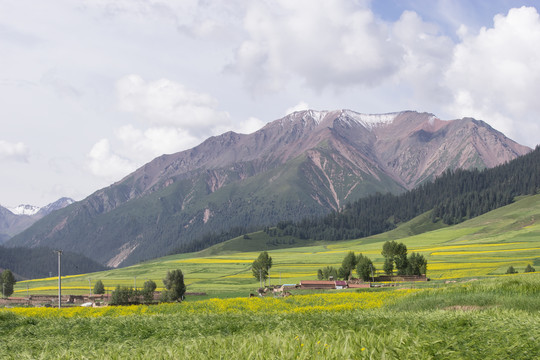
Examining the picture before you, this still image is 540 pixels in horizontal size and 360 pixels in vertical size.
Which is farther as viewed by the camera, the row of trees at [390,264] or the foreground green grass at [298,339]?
the row of trees at [390,264]

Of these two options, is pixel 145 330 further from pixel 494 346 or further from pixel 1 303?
pixel 1 303

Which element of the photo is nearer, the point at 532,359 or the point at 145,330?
the point at 532,359

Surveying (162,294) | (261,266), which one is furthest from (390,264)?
(162,294)

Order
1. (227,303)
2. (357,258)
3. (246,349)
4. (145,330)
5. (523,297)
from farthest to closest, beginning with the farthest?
(357,258), (227,303), (523,297), (145,330), (246,349)

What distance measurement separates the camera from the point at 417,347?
11211mm

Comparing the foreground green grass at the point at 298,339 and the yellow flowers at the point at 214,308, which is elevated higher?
the foreground green grass at the point at 298,339

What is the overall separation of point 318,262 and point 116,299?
4042 inches

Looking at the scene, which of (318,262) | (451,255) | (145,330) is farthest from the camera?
(318,262)

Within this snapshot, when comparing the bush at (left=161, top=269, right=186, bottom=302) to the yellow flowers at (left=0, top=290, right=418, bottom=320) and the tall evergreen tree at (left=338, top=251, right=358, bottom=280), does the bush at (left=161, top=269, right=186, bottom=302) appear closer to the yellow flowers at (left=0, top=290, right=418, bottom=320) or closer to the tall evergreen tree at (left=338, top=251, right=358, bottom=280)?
the tall evergreen tree at (left=338, top=251, right=358, bottom=280)

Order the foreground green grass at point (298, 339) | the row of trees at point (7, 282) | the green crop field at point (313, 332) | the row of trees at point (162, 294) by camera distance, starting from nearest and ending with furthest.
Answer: the foreground green grass at point (298, 339)
the green crop field at point (313, 332)
the row of trees at point (162, 294)
the row of trees at point (7, 282)

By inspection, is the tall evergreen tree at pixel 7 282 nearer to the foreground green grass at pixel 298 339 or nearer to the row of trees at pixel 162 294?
the row of trees at pixel 162 294

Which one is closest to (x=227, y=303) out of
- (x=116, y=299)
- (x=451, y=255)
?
(x=116, y=299)

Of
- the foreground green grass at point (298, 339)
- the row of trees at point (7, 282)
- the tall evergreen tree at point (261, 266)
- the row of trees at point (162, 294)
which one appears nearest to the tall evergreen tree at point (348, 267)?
the tall evergreen tree at point (261, 266)

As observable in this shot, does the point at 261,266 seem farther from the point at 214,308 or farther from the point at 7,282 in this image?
the point at 214,308
